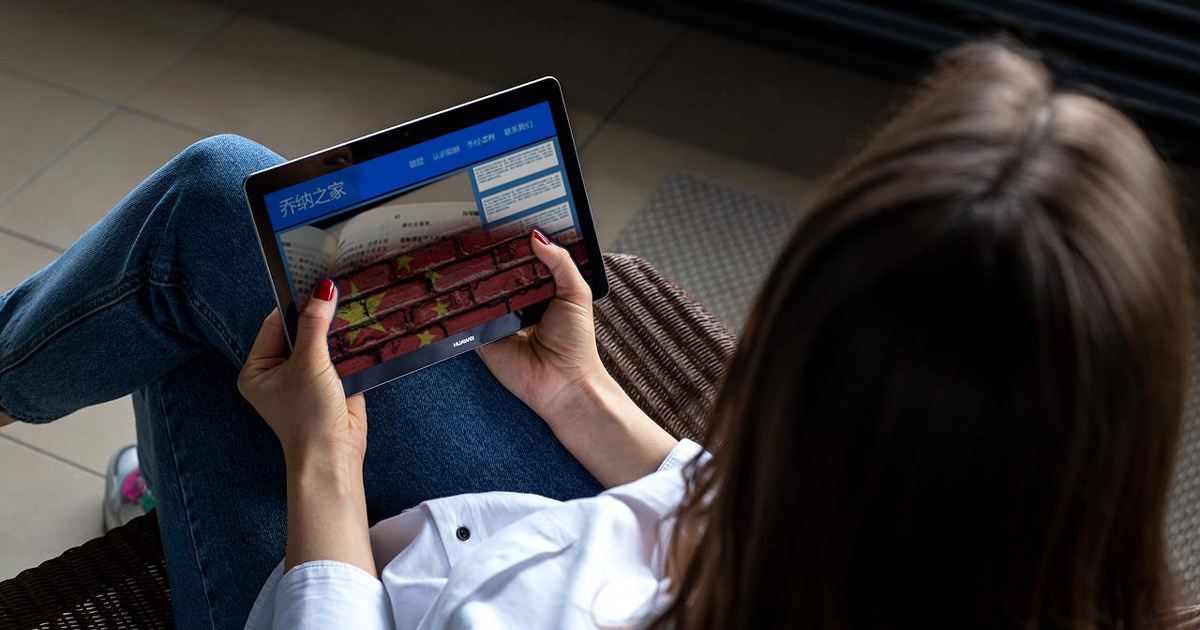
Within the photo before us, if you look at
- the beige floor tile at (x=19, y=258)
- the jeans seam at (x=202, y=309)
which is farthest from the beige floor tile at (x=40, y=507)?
the jeans seam at (x=202, y=309)

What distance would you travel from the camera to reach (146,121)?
1.85 m

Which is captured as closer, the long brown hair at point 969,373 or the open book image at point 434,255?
the long brown hair at point 969,373

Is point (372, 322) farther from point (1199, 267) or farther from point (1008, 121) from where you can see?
point (1199, 267)

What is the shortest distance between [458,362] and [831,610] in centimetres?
50

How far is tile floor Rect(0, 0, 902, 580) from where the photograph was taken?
70.1 inches

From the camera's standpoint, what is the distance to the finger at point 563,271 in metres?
0.84

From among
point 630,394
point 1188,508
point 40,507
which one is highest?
point 630,394

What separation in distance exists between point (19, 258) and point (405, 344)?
3.52 ft

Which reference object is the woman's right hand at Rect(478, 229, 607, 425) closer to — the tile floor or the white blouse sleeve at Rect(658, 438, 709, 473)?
the white blouse sleeve at Rect(658, 438, 709, 473)

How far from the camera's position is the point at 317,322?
30.4 inches

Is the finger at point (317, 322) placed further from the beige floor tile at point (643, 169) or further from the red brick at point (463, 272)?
the beige floor tile at point (643, 169)

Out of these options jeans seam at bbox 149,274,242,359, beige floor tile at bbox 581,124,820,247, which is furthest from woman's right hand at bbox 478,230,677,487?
beige floor tile at bbox 581,124,820,247

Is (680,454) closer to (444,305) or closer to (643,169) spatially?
(444,305)

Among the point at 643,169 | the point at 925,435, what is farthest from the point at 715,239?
the point at 925,435
